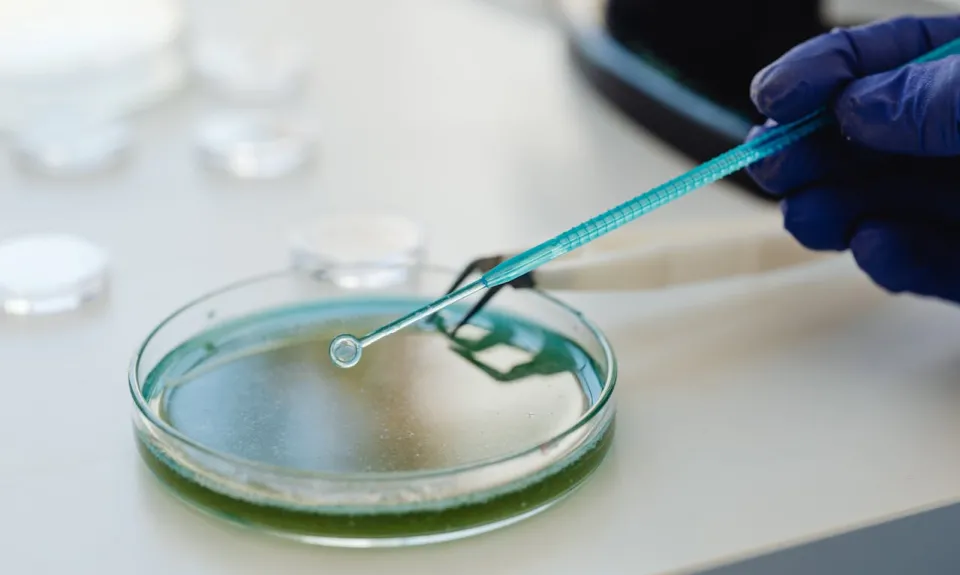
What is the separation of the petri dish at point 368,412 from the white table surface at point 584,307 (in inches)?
0.9

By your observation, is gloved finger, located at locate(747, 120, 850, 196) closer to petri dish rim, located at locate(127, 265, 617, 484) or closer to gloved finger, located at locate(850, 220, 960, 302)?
gloved finger, located at locate(850, 220, 960, 302)

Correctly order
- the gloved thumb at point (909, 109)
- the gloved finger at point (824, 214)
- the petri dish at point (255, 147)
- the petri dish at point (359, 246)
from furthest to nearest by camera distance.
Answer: the petri dish at point (255, 147) < the petri dish at point (359, 246) < the gloved finger at point (824, 214) < the gloved thumb at point (909, 109)

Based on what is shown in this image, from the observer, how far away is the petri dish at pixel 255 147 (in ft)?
3.92

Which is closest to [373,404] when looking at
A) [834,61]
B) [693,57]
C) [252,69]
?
[834,61]

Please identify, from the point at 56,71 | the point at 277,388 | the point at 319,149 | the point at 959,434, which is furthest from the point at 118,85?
the point at 959,434

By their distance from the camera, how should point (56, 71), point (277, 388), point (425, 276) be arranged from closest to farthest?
1. point (277, 388)
2. point (425, 276)
3. point (56, 71)

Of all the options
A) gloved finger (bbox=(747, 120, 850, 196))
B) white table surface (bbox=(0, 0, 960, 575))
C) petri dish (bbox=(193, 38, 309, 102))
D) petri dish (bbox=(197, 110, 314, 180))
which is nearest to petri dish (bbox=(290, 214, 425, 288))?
white table surface (bbox=(0, 0, 960, 575))

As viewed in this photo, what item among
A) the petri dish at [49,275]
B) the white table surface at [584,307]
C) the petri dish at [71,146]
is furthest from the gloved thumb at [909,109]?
the petri dish at [71,146]

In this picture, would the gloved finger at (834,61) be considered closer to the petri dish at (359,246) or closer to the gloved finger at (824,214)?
the gloved finger at (824,214)

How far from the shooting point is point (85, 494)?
659 millimetres

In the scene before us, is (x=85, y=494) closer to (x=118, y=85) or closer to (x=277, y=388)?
(x=277, y=388)

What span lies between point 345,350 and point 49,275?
1.13 feet

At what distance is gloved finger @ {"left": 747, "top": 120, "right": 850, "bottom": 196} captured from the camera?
0.77 m

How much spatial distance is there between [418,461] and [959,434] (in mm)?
361
